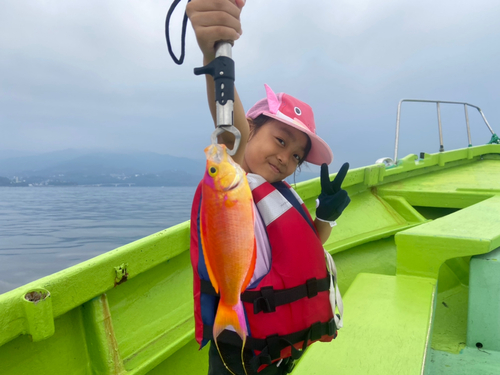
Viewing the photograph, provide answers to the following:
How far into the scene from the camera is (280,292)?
1.39 m

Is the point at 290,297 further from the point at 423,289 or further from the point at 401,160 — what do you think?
the point at 401,160

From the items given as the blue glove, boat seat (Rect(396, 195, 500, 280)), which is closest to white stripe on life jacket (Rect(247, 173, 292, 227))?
the blue glove

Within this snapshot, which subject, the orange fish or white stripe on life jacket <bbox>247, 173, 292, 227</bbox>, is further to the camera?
white stripe on life jacket <bbox>247, 173, 292, 227</bbox>

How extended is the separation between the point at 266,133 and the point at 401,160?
475cm

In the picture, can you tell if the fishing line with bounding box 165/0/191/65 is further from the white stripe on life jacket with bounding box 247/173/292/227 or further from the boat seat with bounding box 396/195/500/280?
the boat seat with bounding box 396/195/500/280

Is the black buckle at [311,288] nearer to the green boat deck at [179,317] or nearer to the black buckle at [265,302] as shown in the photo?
the black buckle at [265,302]

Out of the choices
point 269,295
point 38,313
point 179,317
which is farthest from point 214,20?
point 179,317

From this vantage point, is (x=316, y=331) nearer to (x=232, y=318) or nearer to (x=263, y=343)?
(x=263, y=343)

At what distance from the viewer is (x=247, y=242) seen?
0.95 metres

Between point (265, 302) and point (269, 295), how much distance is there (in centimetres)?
3

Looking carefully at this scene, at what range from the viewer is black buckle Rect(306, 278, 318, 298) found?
57.3 inches

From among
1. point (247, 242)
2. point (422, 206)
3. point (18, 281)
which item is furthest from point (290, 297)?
point (18, 281)

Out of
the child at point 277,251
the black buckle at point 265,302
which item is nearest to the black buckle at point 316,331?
the child at point 277,251

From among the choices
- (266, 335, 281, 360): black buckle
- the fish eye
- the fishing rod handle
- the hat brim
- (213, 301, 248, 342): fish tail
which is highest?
the fishing rod handle
